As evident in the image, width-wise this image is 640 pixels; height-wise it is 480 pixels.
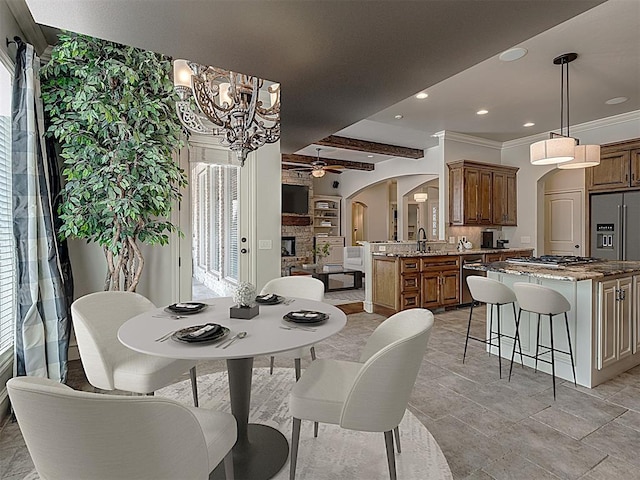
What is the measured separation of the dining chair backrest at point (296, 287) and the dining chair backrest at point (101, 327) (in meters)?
0.94

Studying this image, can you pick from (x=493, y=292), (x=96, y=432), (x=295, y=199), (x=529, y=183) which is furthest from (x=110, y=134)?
(x=295, y=199)

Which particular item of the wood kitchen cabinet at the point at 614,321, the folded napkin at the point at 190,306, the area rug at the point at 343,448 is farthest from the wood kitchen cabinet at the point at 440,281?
the folded napkin at the point at 190,306

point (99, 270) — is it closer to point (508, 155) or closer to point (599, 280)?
point (599, 280)

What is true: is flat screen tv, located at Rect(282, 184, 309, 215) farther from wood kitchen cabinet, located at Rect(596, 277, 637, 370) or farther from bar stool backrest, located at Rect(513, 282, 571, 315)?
wood kitchen cabinet, located at Rect(596, 277, 637, 370)

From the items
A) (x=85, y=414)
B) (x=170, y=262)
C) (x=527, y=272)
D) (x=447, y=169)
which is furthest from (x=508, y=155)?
(x=85, y=414)

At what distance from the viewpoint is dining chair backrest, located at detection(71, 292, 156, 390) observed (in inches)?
76.4

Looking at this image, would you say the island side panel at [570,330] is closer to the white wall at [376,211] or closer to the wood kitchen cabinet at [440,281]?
the wood kitchen cabinet at [440,281]

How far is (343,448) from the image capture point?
2023 millimetres

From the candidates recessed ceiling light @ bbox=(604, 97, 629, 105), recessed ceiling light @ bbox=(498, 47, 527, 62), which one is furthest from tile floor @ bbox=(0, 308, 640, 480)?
recessed ceiling light @ bbox=(604, 97, 629, 105)

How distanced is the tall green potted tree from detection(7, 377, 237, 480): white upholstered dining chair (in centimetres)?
221

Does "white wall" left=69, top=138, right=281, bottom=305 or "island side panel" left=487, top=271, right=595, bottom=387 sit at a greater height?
"white wall" left=69, top=138, right=281, bottom=305

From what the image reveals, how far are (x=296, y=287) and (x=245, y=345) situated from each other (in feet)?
4.80

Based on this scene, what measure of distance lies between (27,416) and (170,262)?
3.00 meters

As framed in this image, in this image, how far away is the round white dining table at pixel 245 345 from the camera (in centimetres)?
146
